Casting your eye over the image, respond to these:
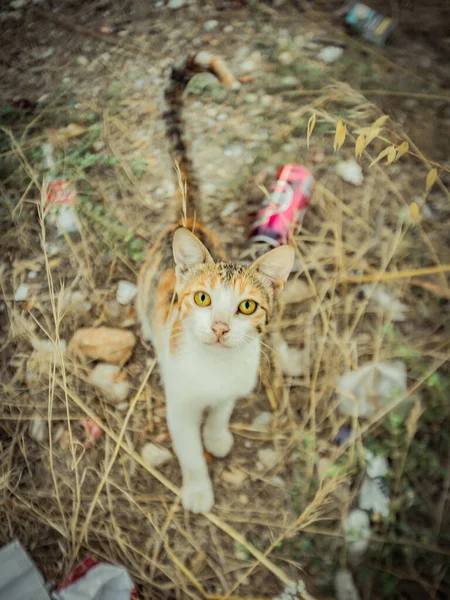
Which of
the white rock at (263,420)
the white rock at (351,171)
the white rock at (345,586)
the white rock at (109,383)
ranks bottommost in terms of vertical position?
the white rock at (345,586)

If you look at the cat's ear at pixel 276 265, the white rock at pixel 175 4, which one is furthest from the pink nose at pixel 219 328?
the white rock at pixel 175 4

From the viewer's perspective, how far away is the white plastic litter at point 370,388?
2.43 ft

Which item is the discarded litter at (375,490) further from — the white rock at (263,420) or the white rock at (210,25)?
the white rock at (210,25)

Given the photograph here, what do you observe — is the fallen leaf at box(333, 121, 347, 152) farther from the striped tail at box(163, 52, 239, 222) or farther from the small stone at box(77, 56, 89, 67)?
the small stone at box(77, 56, 89, 67)

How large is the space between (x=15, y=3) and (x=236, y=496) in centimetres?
104

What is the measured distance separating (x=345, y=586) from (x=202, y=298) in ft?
1.50

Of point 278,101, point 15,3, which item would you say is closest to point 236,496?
point 278,101

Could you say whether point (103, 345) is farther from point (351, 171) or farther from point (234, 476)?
point (351, 171)

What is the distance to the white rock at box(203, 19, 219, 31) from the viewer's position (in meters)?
0.86

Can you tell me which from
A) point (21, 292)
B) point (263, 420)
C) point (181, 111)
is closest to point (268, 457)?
point (263, 420)

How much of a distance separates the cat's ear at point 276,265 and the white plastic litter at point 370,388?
20 centimetres

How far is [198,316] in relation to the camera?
2.25 feet

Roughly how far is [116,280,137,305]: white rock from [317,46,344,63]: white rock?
537 mm

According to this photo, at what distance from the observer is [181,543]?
0.71 m
